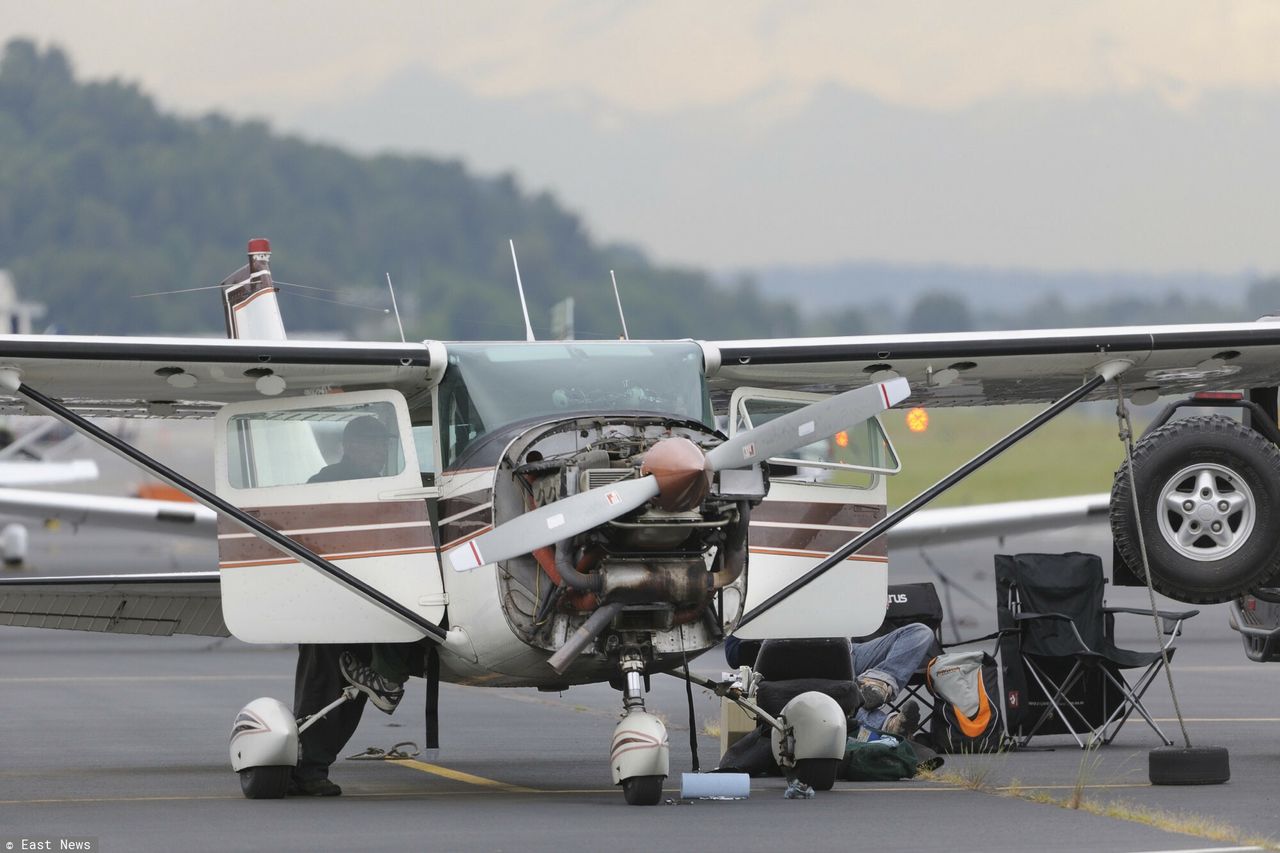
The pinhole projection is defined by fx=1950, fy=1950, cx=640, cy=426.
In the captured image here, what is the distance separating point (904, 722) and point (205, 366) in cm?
500

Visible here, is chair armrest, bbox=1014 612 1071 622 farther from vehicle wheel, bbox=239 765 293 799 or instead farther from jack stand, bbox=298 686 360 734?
vehicle wheel, bbox=239 765 293 799

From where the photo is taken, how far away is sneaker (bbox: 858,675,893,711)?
12.2 meters

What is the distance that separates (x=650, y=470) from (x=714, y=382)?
99.6 inches

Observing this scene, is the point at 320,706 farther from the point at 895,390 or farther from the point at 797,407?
the point at 895,390

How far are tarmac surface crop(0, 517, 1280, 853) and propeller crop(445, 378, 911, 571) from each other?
1359 millimetres

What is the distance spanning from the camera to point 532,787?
11.3 metres

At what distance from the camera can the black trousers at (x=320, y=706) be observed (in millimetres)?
10914

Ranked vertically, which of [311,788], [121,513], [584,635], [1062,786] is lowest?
[1062,786]

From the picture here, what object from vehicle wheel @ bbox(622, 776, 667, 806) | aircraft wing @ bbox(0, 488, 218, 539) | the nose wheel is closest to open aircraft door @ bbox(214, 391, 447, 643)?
the nose wheel

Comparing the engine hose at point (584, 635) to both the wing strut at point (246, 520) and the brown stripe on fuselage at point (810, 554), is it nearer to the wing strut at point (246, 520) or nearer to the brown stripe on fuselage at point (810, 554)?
the wing strut at point (246, 520)

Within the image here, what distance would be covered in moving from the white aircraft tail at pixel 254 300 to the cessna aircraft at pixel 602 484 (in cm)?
267

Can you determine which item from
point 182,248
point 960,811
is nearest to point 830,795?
point 960,811

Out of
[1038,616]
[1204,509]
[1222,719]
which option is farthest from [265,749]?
[1222,719]
